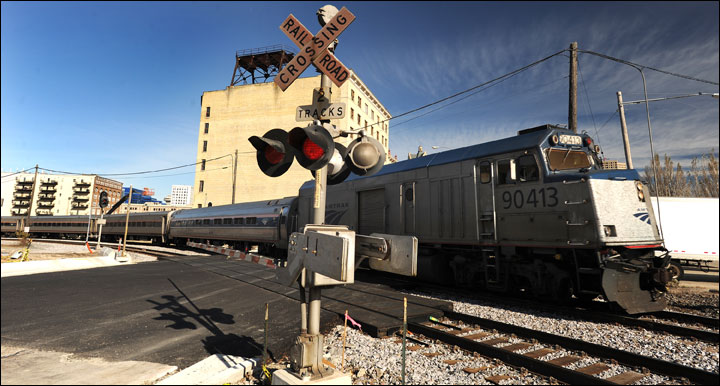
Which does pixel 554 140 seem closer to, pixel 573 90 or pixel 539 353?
pixel 539 353

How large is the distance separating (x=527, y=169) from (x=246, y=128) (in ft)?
155

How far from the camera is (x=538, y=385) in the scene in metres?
4.35

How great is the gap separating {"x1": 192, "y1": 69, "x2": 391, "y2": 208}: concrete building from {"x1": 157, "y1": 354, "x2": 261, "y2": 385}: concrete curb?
41.5m

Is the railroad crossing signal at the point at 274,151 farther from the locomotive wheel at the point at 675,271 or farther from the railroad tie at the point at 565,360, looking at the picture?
the locomotive wheel at the point at 675,271

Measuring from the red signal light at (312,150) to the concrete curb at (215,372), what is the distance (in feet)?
9.22

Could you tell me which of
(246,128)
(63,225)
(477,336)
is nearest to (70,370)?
(477,336)

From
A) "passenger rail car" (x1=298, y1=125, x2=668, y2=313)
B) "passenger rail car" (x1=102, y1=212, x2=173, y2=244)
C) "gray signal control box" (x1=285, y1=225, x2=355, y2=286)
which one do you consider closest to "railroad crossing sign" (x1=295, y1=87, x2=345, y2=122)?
"gray signal control box" (x1=285, y1=225, x2=355, y2=286)

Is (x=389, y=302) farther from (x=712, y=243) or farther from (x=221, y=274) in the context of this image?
(x=712, y=243)

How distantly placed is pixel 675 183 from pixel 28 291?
63493 millimetres

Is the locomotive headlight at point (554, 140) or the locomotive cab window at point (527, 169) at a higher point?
the locomotive headlight at point (554, 140)

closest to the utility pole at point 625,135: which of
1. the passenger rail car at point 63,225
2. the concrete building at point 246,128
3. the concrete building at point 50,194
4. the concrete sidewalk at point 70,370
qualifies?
the concrete sidewalk at point 70,370

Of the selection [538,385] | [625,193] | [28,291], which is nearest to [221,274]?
[28,291]

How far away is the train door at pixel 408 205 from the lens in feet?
37.4

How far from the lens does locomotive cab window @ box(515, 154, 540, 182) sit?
8.66 metres
